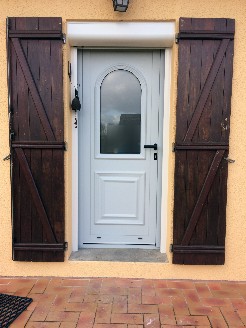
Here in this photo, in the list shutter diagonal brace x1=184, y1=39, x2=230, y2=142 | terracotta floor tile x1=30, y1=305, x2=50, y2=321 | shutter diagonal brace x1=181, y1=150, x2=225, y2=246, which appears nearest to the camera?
terracotta floor tile x1=30, y1=305, x2=50, y2=321

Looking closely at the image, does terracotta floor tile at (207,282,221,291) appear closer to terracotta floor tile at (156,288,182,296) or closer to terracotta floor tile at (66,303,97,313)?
terracotta floor tile at (156,288,182,296)

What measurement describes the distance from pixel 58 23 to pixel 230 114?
193 cm

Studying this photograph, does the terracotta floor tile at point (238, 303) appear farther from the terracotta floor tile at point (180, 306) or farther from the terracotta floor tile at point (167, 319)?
the terracotta floor tile at point (167, 319)

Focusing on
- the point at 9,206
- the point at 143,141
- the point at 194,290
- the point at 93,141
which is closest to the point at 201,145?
the point at 143,141

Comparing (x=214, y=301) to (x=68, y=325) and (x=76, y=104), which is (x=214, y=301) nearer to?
(x=68, y=325)

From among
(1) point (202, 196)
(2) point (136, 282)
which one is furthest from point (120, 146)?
(2) point (136, 282)

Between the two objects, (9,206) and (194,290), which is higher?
(9,206)

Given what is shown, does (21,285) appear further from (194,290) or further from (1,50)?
(1,50)

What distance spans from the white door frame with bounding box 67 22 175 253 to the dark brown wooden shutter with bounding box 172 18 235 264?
0.21 m

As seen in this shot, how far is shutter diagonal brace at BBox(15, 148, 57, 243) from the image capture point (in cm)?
332

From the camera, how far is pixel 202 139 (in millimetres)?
3279

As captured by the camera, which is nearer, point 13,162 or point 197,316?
point 197,316

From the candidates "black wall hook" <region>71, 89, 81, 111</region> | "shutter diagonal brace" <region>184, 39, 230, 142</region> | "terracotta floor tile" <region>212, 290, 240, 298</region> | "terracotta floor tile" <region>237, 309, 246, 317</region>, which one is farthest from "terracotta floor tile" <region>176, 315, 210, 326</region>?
"black wall hook" <region>71, 89, 81, 111</region>

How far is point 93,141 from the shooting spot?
367cm
